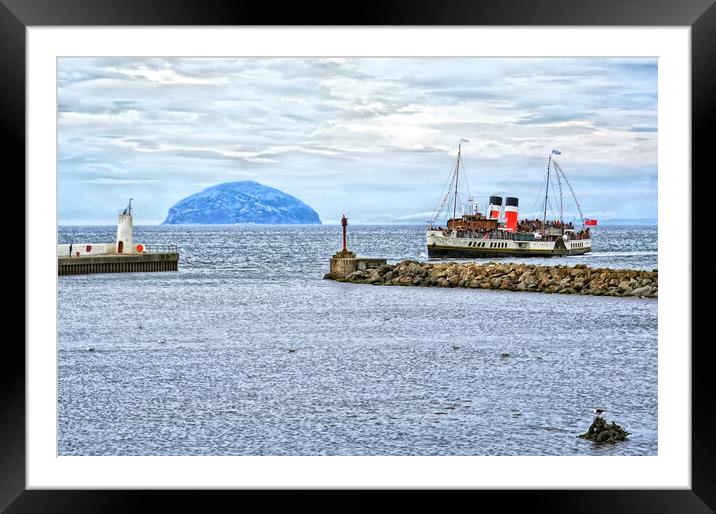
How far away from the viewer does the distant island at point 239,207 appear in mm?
43531

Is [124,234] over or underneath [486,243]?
over

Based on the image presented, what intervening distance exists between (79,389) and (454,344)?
6.16 metres

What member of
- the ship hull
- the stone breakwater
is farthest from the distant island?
the stone breakwater

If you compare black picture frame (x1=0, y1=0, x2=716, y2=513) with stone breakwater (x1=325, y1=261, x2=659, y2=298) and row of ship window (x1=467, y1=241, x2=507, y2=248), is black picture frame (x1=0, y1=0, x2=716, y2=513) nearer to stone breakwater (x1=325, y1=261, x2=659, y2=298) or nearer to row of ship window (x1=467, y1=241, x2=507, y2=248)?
stone breakwater (x1=325, y1=261, x2=659, y2=298)

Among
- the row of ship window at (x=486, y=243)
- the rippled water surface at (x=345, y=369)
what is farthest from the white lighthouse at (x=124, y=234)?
the row of ship window at (x=486, y=243)

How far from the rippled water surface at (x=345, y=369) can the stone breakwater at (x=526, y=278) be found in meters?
0.35

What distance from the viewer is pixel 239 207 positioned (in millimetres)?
45562

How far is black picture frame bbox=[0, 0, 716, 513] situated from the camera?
7.86 feet

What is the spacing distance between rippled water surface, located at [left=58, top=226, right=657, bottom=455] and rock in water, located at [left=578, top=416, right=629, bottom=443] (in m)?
0.15

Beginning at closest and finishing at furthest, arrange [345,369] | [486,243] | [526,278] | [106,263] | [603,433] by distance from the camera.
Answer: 1. [603,433]
2. [345,369]
3. [526,278]
4. [106,263]
5. [486,243]
